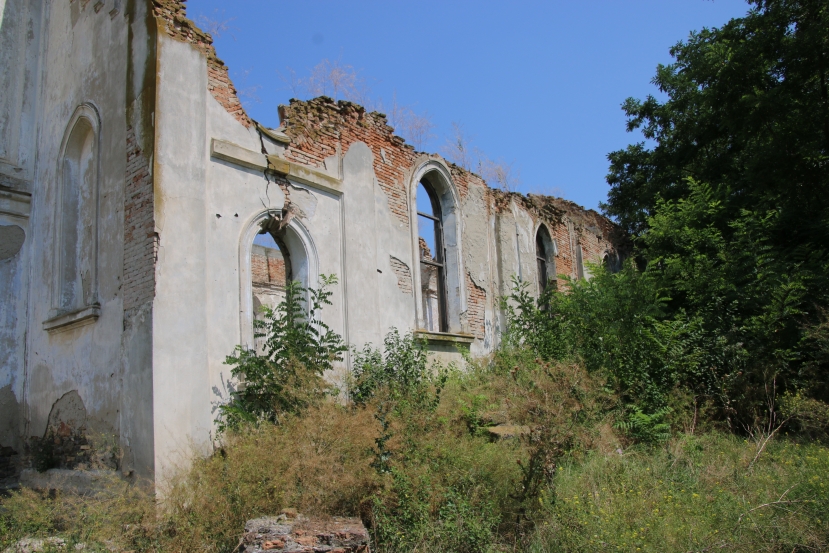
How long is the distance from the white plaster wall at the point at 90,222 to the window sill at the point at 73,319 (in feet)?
0.20

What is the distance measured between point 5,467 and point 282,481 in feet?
16.6

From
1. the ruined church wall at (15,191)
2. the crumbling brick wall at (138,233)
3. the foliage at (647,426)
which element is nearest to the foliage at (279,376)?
the crumbling brick wall at (138,233)

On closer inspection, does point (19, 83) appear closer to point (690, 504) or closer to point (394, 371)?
point (394, 371)

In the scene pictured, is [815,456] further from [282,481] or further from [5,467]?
[5,467]

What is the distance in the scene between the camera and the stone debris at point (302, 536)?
4492 mm

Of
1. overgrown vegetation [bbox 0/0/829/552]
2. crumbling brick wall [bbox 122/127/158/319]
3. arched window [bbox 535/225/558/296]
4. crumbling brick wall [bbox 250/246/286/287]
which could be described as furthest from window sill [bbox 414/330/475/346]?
crumbling brick wall [bbox 250/246/286/287]

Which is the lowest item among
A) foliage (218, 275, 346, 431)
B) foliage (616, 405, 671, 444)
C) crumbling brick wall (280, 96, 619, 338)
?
foliage (616, 405, 671, 444)

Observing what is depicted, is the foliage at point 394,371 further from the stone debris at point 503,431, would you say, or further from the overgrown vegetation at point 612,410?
the stone debris at point 503,431

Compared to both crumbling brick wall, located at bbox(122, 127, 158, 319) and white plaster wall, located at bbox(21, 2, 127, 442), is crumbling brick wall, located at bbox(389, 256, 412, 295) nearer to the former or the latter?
crumbling brick wall, located at bbox(122, 127, 158, 319)

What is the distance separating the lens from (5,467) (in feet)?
27.1

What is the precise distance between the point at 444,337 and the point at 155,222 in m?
5.23

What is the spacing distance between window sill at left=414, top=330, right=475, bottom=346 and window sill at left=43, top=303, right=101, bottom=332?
446 centimetres

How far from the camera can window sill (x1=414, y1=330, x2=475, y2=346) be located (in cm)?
1005

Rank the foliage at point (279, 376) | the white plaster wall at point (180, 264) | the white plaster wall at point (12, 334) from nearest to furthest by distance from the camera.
A: 1. the white plaster wall at point (180, 264)
2. the foliage at point (279, 376)
3. the white plaster wall at point (12, 334)
